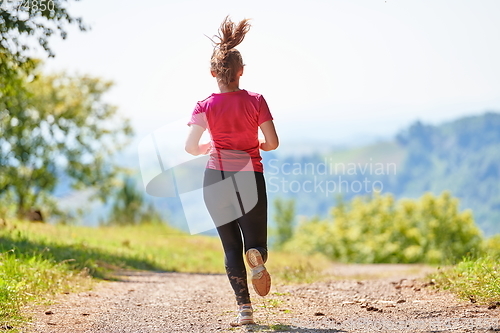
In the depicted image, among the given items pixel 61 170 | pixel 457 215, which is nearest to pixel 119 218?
pixel 61 170

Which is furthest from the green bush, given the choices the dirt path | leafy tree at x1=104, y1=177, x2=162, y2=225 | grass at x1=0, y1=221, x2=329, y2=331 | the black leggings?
the black leggings

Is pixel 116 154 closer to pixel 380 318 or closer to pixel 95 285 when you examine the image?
pixel 95 285

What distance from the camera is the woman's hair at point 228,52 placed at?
14.5 feet

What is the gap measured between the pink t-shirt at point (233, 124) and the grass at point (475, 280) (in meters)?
2.55

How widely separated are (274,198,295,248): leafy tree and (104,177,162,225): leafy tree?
30.5 m

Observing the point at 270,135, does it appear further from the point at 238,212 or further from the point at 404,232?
the point at 404,232


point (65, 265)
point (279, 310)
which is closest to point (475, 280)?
point (279, 310)

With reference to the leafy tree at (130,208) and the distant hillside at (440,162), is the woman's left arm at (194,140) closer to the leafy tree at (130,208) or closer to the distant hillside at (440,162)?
the leafy tree at (130,208)

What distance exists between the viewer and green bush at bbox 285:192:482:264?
24.9m

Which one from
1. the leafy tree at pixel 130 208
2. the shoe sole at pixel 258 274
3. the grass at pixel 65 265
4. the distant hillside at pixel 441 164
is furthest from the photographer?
the distant hillside at pixel 441 164

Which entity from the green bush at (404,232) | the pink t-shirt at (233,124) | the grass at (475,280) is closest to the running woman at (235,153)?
the pink t-shirt at (233,124)

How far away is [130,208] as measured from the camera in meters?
26.7

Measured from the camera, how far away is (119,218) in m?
26.1

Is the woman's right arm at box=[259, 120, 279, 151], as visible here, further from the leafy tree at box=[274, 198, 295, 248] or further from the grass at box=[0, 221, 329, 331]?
the leafy tree at box=[274, 198, 295, 248]
